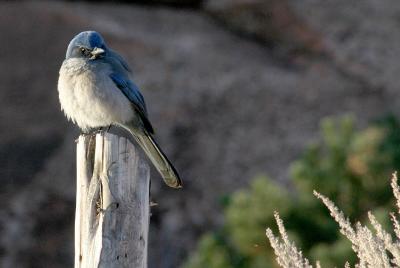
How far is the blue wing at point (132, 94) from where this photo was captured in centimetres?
684

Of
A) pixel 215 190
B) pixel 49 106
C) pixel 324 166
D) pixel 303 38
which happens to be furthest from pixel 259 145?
pixel 324 166

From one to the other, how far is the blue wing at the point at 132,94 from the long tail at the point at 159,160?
0.12 meters

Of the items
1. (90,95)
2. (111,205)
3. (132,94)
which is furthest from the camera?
(132,94)

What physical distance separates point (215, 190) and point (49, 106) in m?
2.33

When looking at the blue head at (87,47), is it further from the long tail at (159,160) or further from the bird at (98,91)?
the long tail at (159,160)

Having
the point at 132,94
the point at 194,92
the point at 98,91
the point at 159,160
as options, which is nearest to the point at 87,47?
the point at 98,91

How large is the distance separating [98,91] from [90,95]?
65 mm

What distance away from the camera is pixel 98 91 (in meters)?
6.74

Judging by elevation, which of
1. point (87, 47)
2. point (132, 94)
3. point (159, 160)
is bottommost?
point (159, 160)

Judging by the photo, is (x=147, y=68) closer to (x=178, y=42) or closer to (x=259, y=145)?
(x=178, y=42)

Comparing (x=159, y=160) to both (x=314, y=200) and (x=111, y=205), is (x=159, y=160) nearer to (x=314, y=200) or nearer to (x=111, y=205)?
(x=111, y=205)

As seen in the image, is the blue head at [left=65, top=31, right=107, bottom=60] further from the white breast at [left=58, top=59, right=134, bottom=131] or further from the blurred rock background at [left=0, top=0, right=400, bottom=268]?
the blurred rock background at [left=0, top=0, right=400, bottom=268]

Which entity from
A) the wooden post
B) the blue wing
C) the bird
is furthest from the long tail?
the wooden post

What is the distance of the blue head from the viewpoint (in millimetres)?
6789
